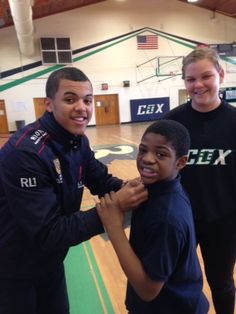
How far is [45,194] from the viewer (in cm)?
114

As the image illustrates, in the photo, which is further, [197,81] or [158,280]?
[197,81]

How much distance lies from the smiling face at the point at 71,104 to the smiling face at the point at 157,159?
325 mm

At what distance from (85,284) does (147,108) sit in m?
15.5

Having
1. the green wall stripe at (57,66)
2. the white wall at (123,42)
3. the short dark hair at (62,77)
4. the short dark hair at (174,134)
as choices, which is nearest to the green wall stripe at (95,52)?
the green wall stripe at (57,66)

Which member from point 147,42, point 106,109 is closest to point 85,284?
point 106,109

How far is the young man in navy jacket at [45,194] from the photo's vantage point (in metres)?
1.11

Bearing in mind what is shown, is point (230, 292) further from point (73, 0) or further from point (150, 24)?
point (150, 24)

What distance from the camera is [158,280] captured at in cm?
101

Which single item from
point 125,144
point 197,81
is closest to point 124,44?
point 125,144

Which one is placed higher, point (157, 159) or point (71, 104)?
point (71, 104)

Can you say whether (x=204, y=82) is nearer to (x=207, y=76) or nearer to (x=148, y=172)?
(x=207, y=76)

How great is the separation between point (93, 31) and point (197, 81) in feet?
52.7

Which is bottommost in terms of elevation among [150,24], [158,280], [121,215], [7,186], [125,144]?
[125,144]

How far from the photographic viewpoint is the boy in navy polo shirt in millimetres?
1003
